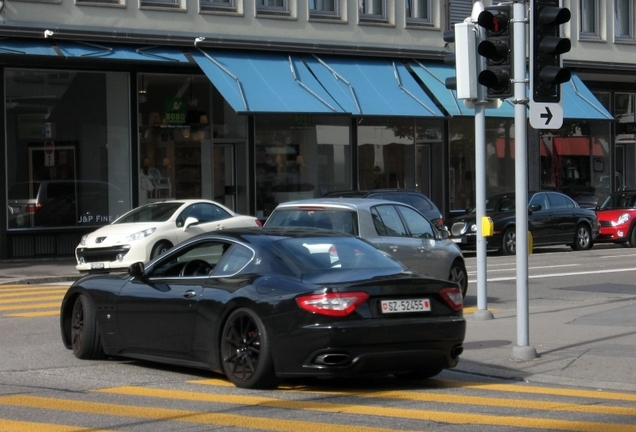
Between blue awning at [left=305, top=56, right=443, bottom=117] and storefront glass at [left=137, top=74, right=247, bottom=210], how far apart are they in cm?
274

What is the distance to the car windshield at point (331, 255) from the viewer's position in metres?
9.27

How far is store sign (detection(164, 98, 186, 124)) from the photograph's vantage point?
94.2 ft

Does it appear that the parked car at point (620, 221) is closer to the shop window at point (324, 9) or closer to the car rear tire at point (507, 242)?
the car rear tire at point (507, 242)

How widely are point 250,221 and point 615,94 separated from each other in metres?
21.0

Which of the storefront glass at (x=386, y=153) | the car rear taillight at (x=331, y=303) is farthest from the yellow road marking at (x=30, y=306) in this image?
the storefront glass at (x=386, y=153)

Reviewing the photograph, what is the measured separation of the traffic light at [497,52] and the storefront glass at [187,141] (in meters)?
17.9

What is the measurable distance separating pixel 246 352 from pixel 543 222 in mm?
20763

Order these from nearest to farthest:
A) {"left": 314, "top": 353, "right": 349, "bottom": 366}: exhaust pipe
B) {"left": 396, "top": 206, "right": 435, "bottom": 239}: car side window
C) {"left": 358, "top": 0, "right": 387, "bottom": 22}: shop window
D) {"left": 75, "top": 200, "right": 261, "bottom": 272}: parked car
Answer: {"left": 314, "top": 353, "right": 349, "bottom": 366}: exhaust pipe
{"left": 396, "top": 206, "right": 435, "bottom": 239}: car side window
{"left": 75, "top": 200, "right": 261, "bottom": 272}: parked car
{"left": 358, "top": 0, "right": 387, "bottom": 22}: shop window

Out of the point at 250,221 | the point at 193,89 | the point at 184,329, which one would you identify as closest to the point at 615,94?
the point at 193,89

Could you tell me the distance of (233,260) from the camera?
31.4ft

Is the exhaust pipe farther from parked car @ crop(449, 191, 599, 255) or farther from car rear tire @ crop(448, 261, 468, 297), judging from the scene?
parked car @ crop(449, 191, 599, 255)

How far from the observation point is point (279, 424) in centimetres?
755

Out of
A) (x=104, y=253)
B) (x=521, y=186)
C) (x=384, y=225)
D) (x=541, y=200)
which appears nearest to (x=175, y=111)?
(x=104, y=253)

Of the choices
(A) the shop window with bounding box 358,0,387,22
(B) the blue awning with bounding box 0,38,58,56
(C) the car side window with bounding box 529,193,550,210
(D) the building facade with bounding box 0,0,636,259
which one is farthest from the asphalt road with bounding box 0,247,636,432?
(A) the shop window with bounding box 358,0,387,22
